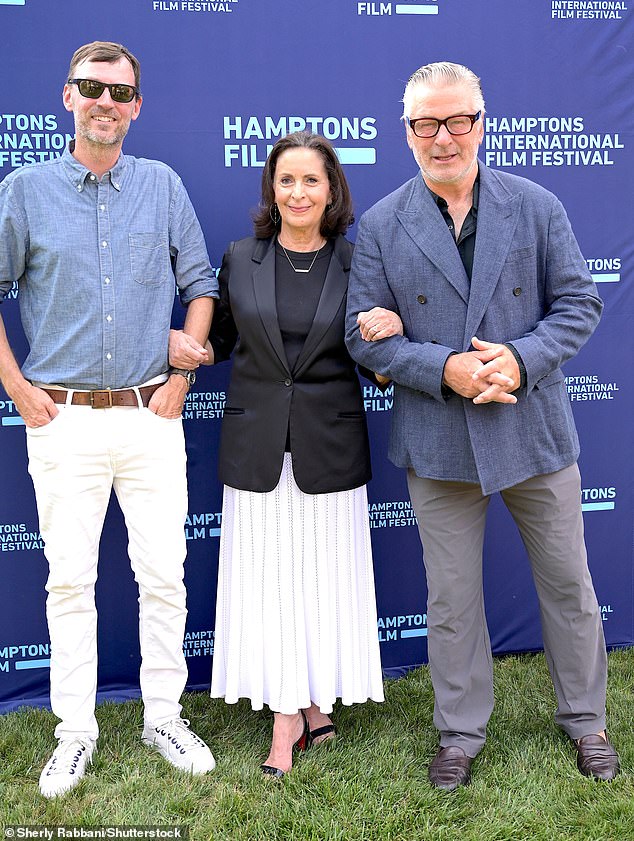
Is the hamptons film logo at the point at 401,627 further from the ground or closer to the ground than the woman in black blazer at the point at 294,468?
closer to the ground

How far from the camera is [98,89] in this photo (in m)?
2.72

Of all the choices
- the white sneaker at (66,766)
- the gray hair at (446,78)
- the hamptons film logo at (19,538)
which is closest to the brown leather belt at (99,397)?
the hamptons film logo at (19,538)

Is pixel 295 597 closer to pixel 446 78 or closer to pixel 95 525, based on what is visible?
pixel 95 525

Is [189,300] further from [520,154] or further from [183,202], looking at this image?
[520,154]

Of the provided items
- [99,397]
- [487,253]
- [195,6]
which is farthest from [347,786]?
[195,6]

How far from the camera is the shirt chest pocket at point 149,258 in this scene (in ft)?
9.27

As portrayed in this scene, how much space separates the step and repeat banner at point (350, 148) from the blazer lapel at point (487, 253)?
3.29 ft

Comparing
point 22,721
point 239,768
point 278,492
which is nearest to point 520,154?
point 278,492

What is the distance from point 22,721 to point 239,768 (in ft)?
3.01

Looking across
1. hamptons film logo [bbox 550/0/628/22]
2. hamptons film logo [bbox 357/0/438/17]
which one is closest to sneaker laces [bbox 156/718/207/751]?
hamptons film logo [bbox 357/0/438/17]

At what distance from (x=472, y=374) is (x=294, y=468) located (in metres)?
0.63

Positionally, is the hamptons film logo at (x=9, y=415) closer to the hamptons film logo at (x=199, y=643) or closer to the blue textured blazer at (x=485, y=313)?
the hamptons film logo at (x=199, y=643)

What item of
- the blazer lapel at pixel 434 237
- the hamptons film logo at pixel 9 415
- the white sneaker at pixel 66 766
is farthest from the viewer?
the hamptons film logo at pixel 9 415

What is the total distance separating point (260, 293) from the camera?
283cm
